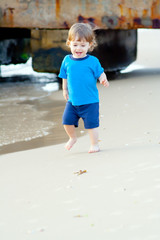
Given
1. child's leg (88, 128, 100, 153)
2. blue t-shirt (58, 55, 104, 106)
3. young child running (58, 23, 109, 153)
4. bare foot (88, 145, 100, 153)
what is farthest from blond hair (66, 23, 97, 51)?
bare foot (88, 145, 100, 153)

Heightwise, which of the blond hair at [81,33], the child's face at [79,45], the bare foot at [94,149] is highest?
the blond hair at [81,33]

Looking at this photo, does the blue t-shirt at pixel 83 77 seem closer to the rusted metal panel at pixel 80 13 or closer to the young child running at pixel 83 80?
the young child running at pixel 83 80

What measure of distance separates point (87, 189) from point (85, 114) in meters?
1.11

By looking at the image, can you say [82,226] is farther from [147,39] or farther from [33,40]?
[147,39]

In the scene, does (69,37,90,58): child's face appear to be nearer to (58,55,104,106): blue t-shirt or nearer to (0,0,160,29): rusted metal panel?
(58,55,104,106): blue t-shirt

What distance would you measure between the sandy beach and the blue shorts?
0.25 meters

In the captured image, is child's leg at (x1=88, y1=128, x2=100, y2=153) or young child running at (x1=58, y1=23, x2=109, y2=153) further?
child's leg at (x1=88, y1=128, x2=100, y2=153)

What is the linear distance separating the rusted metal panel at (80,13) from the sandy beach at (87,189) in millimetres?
3611

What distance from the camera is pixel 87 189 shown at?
249 cm

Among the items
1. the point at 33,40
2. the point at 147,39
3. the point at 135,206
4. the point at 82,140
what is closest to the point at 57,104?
the point at 82,140

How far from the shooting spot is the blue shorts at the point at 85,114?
3.48 metres

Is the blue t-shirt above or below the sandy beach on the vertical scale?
above

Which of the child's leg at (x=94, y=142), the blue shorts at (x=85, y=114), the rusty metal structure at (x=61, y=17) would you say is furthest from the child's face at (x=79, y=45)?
the rusty metal structure at (x=61, y=17)

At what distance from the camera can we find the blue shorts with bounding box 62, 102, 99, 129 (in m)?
3.48
